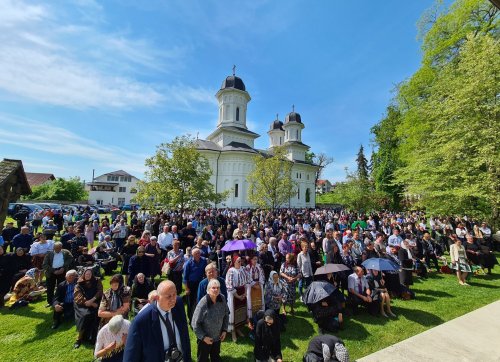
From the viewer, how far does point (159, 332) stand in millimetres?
2932

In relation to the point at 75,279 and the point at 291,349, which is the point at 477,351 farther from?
the point at 75,279

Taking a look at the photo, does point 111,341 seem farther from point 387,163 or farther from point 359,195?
point 387,163

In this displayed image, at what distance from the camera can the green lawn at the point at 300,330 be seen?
4.90 m

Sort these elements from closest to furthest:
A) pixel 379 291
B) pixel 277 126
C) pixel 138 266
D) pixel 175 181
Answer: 1. pixel 379 291
2. pixel 138 266
3. pixel 175 181
4. pixel 277 126

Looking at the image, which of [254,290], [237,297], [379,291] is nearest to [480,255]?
[379,291]

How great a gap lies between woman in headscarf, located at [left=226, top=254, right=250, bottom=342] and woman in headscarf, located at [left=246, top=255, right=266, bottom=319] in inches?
4.1

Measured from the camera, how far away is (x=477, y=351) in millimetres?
4945

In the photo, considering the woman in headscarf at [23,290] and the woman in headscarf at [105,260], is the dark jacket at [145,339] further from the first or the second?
the woman in headscarf at [105,260]

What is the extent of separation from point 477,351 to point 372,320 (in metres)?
2.01

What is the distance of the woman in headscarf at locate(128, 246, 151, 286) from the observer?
6.82 m

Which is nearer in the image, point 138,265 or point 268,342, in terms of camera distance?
point 268,342

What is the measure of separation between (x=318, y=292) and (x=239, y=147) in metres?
39.6

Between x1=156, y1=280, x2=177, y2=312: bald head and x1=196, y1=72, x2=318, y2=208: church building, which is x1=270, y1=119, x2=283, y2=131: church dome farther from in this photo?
x1=156, y1=280, x2=177, y2=312: bald head

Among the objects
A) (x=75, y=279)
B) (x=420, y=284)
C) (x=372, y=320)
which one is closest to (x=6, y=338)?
(x=75, y=279)
